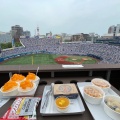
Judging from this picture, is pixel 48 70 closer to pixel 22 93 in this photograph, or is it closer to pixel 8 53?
pixel 22 93

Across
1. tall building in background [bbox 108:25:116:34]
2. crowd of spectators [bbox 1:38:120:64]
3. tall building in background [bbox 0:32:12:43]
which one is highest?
tall building in background [bbox 108:25:116:34]

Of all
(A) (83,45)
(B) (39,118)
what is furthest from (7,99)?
(A) (83,45)

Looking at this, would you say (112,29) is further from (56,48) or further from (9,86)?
(9,86)

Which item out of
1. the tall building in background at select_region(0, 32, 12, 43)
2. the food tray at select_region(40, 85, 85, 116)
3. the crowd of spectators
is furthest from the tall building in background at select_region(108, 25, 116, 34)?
the food tray at select_region(40, 85, 85, 116)

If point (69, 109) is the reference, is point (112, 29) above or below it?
above

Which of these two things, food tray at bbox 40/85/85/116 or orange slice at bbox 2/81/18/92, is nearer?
food tray at bbox 40/85/85/116

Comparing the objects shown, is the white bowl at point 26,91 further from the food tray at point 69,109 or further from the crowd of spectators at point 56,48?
the crowd of spectators at point 56,48

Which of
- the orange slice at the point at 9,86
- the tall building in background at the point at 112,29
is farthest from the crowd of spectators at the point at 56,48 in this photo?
the tall building in background at the point at 112,29

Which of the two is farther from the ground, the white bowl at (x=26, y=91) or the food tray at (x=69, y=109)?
the white bowl at (x=26, y=91)

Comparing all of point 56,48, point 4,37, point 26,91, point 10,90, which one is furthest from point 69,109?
point 4,37

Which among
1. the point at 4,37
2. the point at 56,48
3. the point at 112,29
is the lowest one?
the point at 56,48

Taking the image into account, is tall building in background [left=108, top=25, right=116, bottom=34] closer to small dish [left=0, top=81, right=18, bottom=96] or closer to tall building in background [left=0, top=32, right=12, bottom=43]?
tall building in background [left=0, top=32, right=12, bottom=43]

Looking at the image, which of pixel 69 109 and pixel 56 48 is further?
pixel 56 48
